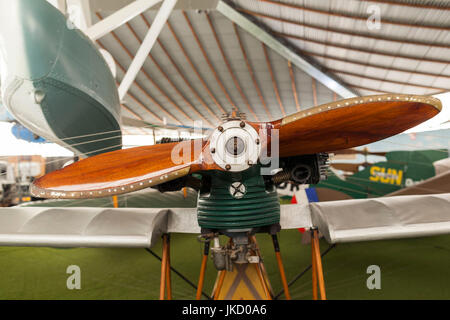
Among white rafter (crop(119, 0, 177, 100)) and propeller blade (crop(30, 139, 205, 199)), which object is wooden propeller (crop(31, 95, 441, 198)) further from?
white rafter (crop(119, 0, 177, 100))

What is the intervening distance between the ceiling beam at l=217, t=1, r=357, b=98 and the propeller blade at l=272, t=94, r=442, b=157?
9406mm

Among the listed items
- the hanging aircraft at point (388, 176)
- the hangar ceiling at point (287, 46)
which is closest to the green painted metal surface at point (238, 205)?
the hanging aircraft at point (388, 176)

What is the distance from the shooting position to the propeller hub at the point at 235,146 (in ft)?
4.60

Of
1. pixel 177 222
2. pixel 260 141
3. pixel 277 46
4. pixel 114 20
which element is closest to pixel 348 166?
pixel 114 20

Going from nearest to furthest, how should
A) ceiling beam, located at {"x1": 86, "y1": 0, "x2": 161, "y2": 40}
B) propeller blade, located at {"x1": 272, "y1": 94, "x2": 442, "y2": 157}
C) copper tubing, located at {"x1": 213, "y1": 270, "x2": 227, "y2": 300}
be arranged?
1. propeller blade, located at {"x1": 272, "y1": 94, "x2": 442, "y2": 157}
2. copper tubing, located at {"x1": 213, "y1": 270, "x2": 227, "y2": 300}
3. ceiling beam, located at {"x1": 86, "y1": 0, "x2": 161, "y2": 40}

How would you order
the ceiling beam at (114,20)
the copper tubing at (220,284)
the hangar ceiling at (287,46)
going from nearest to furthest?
the copper tubing at (220,284), the ceiling beam at (114,20), the hangar ceiling at (287,46)

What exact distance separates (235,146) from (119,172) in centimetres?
57

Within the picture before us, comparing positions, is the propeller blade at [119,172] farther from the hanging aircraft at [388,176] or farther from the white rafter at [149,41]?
the white rafter at [149,41]

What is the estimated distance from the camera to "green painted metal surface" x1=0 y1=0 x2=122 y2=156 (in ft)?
9.05

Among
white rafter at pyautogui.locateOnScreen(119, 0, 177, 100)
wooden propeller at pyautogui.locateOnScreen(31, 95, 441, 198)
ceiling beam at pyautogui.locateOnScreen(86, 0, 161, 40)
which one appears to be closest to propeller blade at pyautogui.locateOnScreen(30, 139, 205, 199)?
wooden propeller at pyautogui.locateOnScreen(31, 95, 441, 198)

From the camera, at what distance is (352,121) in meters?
1.43

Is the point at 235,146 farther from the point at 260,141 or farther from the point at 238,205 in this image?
the point at 238,205

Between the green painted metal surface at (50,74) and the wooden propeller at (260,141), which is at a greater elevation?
the green painted metal surface at (50,74)
